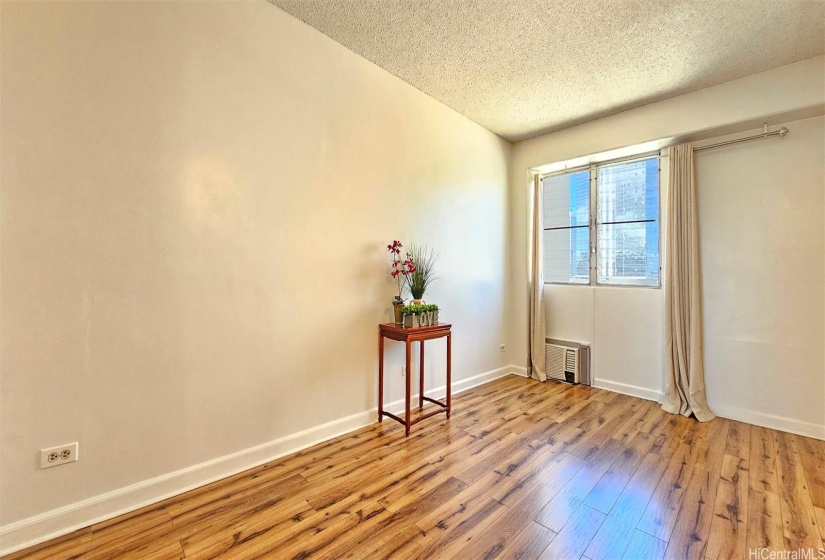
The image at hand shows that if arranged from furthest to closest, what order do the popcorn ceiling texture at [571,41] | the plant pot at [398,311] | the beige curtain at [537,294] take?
the beige curtain at [537,294], the plant pot at [398,311], the popcorn ceiling texture at [571,41]

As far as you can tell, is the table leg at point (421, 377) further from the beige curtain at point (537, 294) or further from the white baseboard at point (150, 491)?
the beige curtain at point (537, 294)

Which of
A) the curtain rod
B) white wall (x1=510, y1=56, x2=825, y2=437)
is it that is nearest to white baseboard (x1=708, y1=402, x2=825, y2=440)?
white wall (x1=510, y1=56, x2=825, y2=437)

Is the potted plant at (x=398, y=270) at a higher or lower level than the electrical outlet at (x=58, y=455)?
higher

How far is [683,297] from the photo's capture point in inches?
130

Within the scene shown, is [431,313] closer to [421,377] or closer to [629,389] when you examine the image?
[421,377]

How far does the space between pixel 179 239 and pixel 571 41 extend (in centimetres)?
306

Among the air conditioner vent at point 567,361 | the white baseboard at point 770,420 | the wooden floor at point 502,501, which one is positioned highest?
the air conditioner vent at point 567,361

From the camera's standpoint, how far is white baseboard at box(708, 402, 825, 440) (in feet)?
9.06

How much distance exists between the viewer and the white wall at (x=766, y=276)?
2801 millimetres

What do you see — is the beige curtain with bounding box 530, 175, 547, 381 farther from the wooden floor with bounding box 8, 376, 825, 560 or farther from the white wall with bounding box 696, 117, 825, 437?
the white wall with bounding box 696, 117, 825, 437

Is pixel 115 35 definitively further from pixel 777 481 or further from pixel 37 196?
pixel 777 481

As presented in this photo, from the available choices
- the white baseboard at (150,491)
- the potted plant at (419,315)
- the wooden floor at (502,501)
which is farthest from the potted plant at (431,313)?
the white baseboard at (150,491)

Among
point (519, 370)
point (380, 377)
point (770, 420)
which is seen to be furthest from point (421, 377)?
point (770, 420)

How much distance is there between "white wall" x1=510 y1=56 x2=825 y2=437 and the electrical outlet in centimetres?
415
